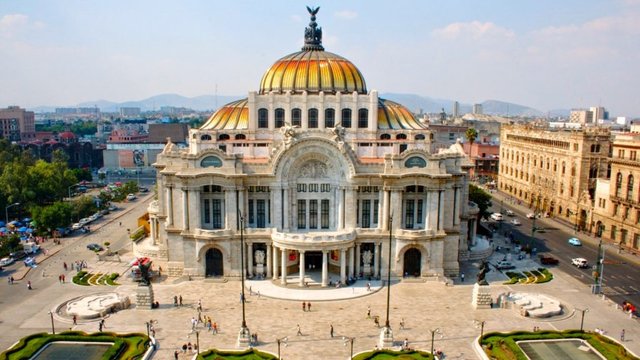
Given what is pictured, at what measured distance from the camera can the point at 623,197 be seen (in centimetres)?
8656

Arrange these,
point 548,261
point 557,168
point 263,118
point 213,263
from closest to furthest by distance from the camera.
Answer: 1. point 213,263
2. point 548,261
3. point 263,118
4. point 557,168

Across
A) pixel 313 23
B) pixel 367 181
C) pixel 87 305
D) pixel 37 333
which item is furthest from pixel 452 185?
pixel 37 333

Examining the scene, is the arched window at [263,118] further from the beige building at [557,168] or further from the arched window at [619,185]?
the beige building at [557,168]

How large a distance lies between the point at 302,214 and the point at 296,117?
16.2 metres

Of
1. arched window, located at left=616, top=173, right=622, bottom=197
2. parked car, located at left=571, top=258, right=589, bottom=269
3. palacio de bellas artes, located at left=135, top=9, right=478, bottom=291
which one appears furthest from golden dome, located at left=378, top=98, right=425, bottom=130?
arched window, located at left=616, top=173, right=622, bottom=197

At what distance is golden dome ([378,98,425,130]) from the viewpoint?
7931 centimetres

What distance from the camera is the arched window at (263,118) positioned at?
7756 cm

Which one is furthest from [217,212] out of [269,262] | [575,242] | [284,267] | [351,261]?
[575,242]

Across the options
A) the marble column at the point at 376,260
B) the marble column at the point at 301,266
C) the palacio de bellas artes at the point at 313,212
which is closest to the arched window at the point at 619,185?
the palacio de bellas artes at the point at 313,212

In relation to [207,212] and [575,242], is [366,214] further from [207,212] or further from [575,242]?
[575,242]

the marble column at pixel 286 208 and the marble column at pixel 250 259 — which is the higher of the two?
the marble column at pixel 286 208

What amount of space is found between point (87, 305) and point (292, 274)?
24849mm

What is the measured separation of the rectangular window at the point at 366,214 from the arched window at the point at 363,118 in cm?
1514

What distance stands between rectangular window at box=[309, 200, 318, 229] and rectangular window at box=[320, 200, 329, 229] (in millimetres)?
676
